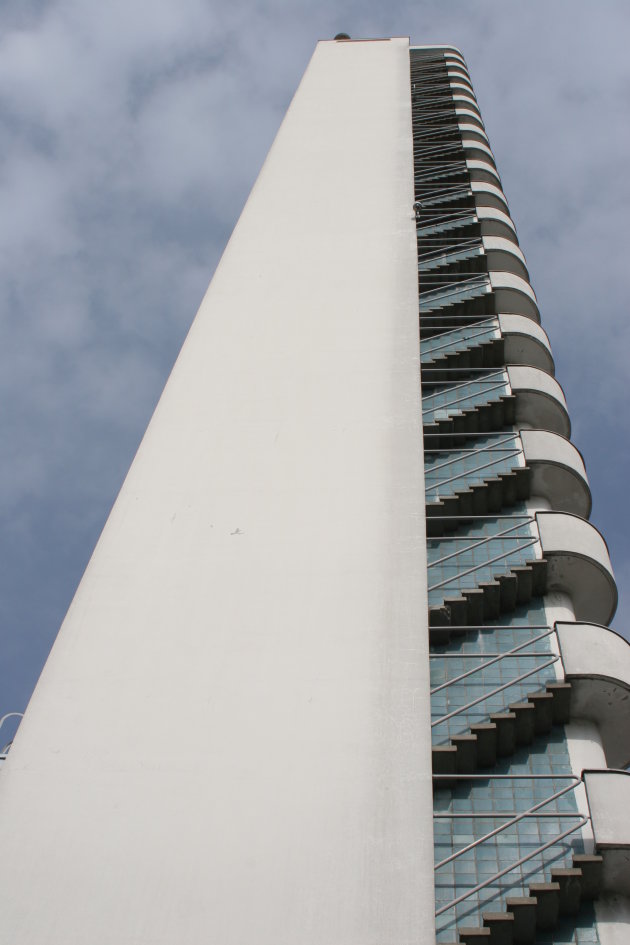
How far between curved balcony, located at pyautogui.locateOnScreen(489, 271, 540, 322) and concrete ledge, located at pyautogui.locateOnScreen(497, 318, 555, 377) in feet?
4.77

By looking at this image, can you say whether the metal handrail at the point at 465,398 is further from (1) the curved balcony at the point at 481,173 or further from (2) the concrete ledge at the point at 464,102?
(2) the concrete ledge at the point at 464,102

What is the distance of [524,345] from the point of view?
2112cm

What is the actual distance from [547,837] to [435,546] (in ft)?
17.5

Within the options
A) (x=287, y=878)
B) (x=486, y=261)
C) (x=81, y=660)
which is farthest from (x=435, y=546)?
(x=486, y=261)

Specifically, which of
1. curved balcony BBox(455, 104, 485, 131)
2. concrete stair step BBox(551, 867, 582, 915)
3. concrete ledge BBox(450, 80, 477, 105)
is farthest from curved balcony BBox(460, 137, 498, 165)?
concrete stair step BBox(551, 867, 582, 915)

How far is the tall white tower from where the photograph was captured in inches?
362

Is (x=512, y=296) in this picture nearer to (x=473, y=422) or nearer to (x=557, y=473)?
(x=473, y=422)

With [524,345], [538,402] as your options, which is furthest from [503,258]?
[538,402]

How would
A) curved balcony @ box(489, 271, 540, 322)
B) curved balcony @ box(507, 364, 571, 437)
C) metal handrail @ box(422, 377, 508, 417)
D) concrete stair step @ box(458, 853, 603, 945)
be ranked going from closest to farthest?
concrete stair step @ box(458, 853, 603, 945) < curved balcony @ box(507, 364, 571, 437) < metal handrail @ box(422, 377, 508, 417) < curved balcony @ box(489, 271, 540, 322)

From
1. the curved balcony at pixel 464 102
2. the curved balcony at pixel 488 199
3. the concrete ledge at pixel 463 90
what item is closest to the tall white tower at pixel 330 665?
the curved balcony at pixel 488 199

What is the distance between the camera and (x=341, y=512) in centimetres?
1324

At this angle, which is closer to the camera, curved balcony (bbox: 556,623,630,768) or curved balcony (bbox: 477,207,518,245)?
curved balcony (bbox: 556,623,630,768)

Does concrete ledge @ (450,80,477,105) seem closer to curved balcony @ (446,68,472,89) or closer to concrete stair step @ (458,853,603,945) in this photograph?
curved balcony @ (446,68,472,89)

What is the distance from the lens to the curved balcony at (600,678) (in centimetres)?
1285
